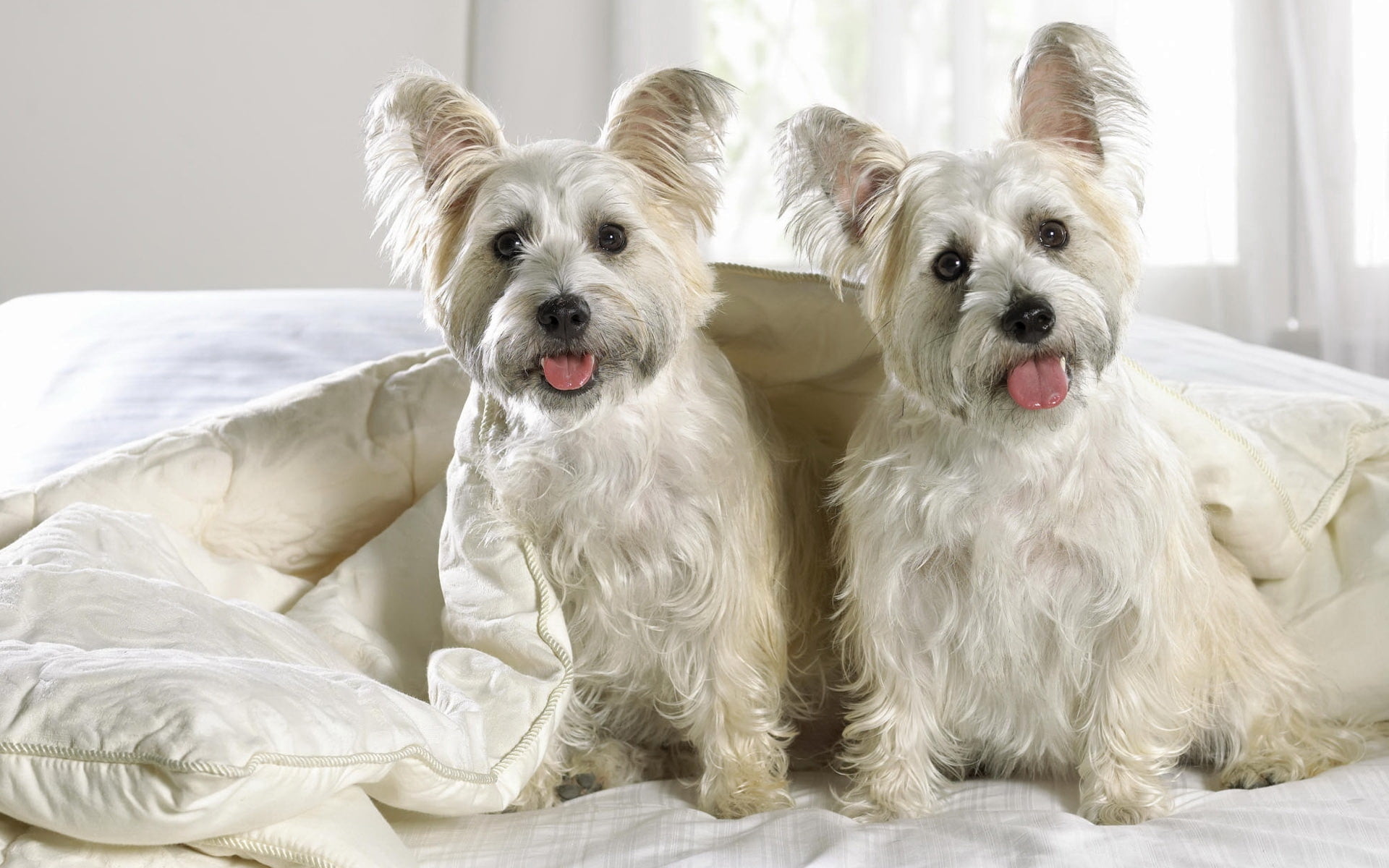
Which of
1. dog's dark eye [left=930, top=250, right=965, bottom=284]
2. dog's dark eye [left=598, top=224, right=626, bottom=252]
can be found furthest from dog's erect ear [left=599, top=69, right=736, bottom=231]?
dog's dark eye [left=930, top=250, right=965, bottom=284]

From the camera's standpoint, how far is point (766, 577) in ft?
6.07

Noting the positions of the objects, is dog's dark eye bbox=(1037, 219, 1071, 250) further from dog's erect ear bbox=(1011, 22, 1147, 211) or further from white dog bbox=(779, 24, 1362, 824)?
dog's erect ear bbox=(1011, 22, 1147, 211)

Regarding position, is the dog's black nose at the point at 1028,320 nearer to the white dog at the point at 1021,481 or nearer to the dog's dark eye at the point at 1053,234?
the white dog at the point at 1021,481

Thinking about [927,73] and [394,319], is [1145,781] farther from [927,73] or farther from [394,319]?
[927,73]

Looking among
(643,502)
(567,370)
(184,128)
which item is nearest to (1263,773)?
(643,502)

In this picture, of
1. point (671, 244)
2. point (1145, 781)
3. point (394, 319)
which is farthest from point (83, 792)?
point (394, 319)

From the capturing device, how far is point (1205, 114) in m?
3.99

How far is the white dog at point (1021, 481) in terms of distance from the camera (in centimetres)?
159

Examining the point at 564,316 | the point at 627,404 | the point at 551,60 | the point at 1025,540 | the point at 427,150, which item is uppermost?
the point at 551,60

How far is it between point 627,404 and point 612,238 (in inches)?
9.0

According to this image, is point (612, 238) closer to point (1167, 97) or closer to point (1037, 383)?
point (1037, 383)

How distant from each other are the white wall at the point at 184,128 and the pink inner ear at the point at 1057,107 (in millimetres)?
2965

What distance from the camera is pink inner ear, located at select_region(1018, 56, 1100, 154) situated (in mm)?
1675

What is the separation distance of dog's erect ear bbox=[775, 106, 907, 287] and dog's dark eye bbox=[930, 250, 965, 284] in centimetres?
10
